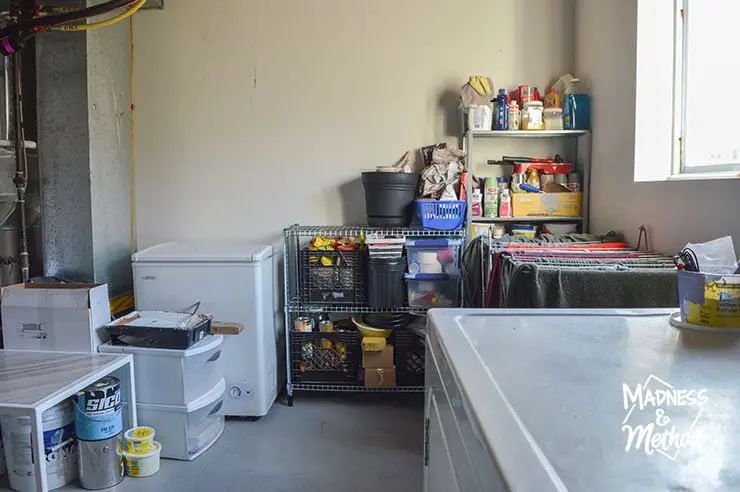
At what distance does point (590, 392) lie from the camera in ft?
2.58

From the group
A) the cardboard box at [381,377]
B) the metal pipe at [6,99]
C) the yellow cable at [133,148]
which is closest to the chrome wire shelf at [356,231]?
the cardboard box at [381,377]

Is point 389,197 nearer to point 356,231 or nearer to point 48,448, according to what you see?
point 356,231

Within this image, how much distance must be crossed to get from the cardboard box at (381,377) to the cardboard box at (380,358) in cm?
2

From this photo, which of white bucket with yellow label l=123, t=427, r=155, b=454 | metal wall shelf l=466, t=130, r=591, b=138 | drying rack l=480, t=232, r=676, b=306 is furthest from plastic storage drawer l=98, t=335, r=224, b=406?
metal wall shelf l=466, t=130, r=591, b=138

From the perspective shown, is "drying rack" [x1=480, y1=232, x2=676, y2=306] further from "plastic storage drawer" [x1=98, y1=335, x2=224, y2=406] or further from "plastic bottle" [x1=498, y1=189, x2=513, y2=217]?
"plastic storage drawer" [x1=98, y1=335, x2=224, y2=406]

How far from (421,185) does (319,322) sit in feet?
3.29

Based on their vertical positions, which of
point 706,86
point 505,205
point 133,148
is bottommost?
point 505,205

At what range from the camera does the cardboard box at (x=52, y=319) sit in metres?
2.41

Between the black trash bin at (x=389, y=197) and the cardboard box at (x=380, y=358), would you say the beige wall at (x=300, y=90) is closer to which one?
the black trash bin at (x=389, y=197)

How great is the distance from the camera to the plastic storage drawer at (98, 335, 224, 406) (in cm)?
241

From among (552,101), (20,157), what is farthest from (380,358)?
(20,157)

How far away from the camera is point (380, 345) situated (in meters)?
2.89

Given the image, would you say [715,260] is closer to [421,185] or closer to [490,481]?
[490,481]

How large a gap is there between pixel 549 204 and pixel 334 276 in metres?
1.30
